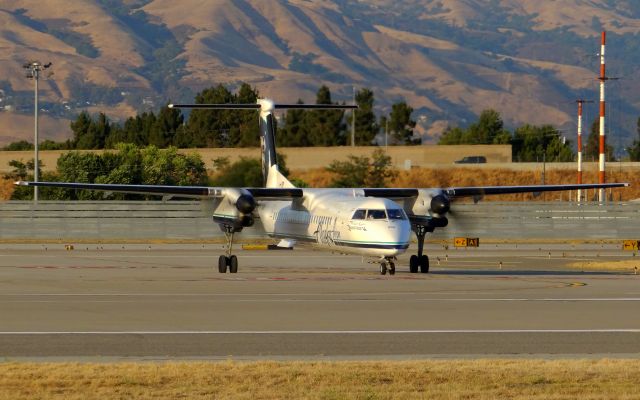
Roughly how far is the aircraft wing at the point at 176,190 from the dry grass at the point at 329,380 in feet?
76.7

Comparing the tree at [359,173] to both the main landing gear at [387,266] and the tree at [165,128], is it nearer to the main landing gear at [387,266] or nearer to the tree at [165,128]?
the main landing gear at [387,266]

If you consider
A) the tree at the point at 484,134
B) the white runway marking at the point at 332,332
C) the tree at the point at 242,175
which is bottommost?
the white runway marking at the point at 332,332

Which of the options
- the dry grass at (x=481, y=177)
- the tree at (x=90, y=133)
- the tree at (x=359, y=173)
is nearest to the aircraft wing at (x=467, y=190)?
the tree at (x=359, y=173)

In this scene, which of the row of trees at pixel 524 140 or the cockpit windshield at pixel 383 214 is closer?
the cockpit windshield at pixel 383 214

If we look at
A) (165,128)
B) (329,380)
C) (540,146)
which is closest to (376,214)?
(329,380)

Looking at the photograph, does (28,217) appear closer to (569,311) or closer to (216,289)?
(216,289)

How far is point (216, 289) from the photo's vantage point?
32.1 m

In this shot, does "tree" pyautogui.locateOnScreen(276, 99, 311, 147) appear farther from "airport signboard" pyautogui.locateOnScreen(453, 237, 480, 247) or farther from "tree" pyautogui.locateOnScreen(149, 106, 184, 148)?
"airport signboard" pyautogui.locateOnScreen(453, 237, 480, 247)

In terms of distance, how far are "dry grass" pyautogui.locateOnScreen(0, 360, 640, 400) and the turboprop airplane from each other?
19.1 m

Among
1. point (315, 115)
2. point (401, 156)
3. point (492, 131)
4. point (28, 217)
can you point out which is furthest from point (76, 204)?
point (492, 131)

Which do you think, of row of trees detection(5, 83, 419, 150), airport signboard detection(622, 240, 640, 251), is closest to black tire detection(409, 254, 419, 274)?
airport signboard detection(622, 240, 640, 251)

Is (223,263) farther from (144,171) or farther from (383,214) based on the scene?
(144,171)

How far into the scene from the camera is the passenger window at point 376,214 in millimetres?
37094

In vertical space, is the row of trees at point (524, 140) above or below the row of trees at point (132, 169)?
above
